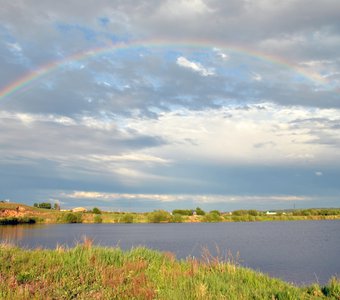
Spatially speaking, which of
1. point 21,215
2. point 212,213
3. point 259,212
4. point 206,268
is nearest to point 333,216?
point 259,212

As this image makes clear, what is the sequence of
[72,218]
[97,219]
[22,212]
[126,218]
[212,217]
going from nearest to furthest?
1. [22,212]
2. [72,218]
3. [97,219]
4. [126,218]
5. [212,217]

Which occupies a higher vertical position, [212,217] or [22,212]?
[22,212]

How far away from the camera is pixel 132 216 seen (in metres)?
123

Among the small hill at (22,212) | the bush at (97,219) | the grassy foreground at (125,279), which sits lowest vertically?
the bush at (97,219)

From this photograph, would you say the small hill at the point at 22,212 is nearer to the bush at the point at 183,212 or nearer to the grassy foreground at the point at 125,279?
the bush at the point at 183,212

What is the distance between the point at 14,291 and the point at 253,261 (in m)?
23.6

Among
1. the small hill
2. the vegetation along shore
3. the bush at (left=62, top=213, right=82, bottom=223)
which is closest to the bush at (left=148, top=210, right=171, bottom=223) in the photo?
the vegetation along shore

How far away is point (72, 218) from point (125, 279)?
338ft

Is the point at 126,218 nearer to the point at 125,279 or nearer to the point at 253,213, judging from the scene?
the point at 253,213

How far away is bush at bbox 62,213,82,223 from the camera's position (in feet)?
361

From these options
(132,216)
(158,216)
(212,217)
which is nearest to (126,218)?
(132,216)

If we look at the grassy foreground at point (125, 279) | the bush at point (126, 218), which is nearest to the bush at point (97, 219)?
the bush at point (126, 218)

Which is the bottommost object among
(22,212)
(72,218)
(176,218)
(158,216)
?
(176,218)

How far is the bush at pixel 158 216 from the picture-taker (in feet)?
383
